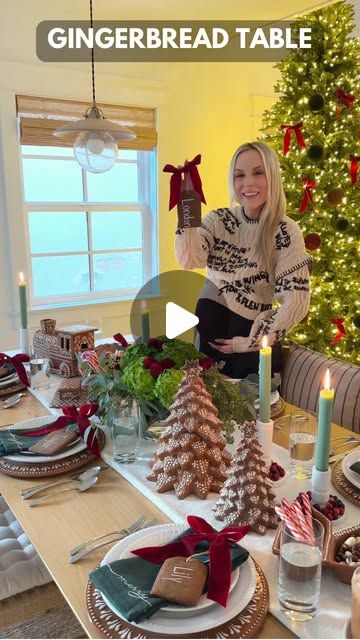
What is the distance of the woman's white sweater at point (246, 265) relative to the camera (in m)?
1.75

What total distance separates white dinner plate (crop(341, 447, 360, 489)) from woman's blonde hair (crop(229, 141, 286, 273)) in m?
0.89

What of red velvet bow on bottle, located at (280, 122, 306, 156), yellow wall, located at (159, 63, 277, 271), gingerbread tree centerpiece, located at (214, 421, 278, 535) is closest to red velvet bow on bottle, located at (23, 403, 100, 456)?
gingerbread tree centerpiece, located at (214, 421, 278, 535)

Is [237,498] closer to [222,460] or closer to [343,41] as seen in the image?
[222,460]

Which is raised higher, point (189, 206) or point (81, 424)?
point (189, 206)

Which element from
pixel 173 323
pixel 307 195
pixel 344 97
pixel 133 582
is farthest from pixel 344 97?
pixel 133 582

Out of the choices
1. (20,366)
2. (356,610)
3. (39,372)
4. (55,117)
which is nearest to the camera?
(356,610)

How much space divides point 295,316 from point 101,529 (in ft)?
3.56

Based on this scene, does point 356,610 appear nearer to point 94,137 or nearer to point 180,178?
point 180,178

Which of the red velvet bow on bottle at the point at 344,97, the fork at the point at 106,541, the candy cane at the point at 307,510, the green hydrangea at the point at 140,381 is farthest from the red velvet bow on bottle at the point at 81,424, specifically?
the red velvet bow on bottle at the point at 344,97

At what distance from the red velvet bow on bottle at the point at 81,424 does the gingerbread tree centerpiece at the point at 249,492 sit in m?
0.36

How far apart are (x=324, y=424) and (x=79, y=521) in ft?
1.48

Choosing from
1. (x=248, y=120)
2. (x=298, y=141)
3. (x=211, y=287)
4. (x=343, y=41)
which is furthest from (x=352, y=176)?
(x=248, y=120)

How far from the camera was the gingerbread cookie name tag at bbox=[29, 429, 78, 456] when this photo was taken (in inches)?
43.1

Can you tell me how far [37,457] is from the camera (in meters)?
1.08
